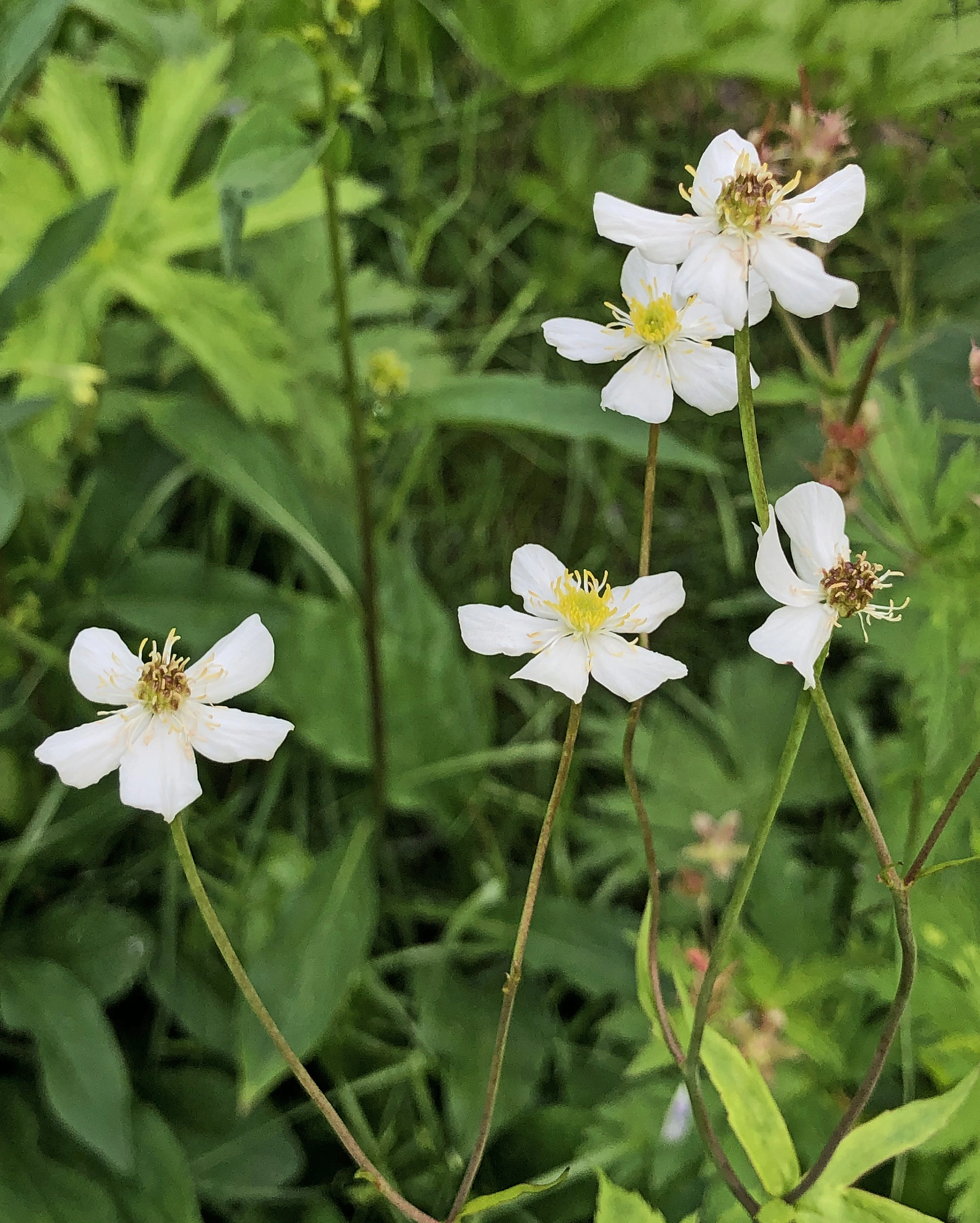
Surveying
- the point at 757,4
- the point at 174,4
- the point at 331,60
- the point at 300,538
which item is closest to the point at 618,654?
the point at 331,60

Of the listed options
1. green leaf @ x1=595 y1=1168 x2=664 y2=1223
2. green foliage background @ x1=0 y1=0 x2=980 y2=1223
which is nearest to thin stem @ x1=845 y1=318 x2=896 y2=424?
green foliage background @ x1=0 y1=0 x2=980 y2=1223

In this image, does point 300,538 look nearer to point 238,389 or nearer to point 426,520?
point 238,389

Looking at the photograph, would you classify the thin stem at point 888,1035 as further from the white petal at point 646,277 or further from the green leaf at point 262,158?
the green leaf at point 262,158

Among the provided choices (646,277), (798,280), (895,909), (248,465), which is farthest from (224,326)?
(895,909)

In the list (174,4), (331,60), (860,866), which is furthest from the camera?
(174,4)

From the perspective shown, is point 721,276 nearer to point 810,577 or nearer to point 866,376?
point 810,577

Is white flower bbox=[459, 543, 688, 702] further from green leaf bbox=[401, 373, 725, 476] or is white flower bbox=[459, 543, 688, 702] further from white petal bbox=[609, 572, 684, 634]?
green leaf bbox=[401, 373, 725, 476]
